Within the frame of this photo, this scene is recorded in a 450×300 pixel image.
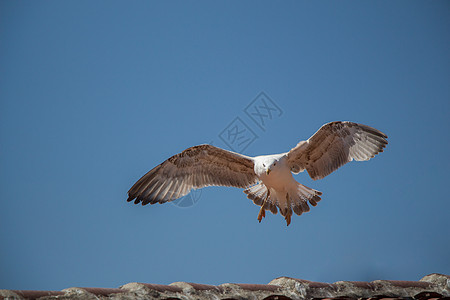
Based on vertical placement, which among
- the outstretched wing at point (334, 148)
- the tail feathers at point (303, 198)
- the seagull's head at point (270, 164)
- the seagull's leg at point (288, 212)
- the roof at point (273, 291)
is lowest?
the roof at point (273, 291)

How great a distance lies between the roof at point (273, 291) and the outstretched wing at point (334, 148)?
131 inches

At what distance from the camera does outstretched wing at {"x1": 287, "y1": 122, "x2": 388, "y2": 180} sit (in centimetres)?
858

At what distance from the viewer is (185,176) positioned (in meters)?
9.21

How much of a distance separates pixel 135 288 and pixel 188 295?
496 millimetres

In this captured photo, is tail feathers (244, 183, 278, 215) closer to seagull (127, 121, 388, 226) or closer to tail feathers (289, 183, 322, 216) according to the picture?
seagull (127, 121, 388, 226)

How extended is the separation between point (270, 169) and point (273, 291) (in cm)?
376

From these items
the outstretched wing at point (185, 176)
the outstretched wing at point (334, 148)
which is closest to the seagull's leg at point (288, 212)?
the outstretched wing at point (334, 148)

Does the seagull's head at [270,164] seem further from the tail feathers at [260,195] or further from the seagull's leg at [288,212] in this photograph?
the tail feathers at [260,195]

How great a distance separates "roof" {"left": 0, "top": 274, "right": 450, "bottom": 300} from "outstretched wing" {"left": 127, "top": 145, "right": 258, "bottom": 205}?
4080 millimetres

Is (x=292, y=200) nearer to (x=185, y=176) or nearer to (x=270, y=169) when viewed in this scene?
(x=270, y=169)

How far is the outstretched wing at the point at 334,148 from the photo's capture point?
28.1ft

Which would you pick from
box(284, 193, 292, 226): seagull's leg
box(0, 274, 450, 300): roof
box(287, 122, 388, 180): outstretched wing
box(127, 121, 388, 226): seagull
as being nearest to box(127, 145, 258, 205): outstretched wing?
box(127, 121, 388, 226): seagull

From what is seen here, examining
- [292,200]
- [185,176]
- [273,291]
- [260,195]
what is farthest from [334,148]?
[273,291]

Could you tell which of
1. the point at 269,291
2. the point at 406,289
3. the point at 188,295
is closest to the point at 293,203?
the point at 406,289
